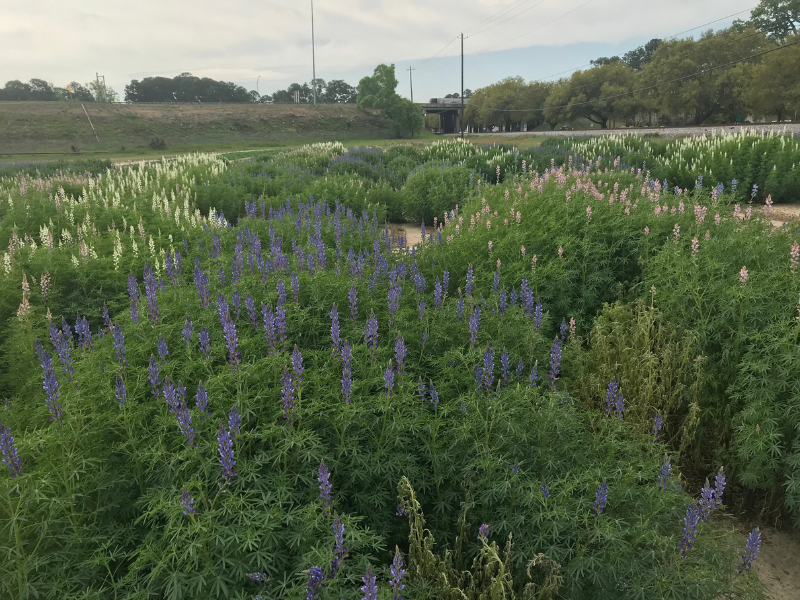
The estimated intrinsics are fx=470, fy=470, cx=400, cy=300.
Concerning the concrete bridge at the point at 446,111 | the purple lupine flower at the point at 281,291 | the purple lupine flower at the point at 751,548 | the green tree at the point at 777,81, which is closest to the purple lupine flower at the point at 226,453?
the purple lupine flower at the point at 281,291

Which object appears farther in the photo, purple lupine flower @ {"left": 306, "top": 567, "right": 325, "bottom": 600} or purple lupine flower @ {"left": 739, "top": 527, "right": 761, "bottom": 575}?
purple lupine flower @ {"left": 739, "top": 527, "right": 761, "bottom": 575}

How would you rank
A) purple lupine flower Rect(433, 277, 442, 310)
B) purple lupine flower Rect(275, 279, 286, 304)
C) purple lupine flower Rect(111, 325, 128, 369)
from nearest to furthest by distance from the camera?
purple lupine flower Rect(111, 325, 128, 369), purple lupine flower Rect(275, 279, 286, 304), purple lupine flower Rect(433, 277, 442, 310)

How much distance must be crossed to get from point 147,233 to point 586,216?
7.83 meters

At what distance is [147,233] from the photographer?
8797mm

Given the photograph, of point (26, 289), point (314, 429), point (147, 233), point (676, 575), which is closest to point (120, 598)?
point (314, 429)

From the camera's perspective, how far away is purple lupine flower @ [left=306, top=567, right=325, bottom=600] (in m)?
2.15

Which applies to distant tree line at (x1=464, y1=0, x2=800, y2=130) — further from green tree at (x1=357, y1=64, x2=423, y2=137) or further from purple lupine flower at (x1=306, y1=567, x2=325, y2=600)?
purple lupine flower at (x1=306, y1=567, x2=325, y2=600)

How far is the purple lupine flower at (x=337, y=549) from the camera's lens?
236 centimetres

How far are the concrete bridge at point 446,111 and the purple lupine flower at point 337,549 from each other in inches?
3679

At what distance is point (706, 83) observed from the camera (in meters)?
46.5

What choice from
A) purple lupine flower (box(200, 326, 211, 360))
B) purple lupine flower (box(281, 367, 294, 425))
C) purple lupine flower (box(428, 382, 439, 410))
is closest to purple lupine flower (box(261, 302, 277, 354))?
purple lupine flower (box(200, 326, 211, 360))

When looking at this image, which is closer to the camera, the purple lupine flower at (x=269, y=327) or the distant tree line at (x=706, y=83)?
the purple lupine flower at (x=269, y=327)

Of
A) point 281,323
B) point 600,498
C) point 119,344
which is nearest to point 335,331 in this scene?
point 281,323

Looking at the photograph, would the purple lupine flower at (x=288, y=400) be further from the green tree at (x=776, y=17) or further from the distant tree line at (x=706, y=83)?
the green tree at (x=776, y=17)
